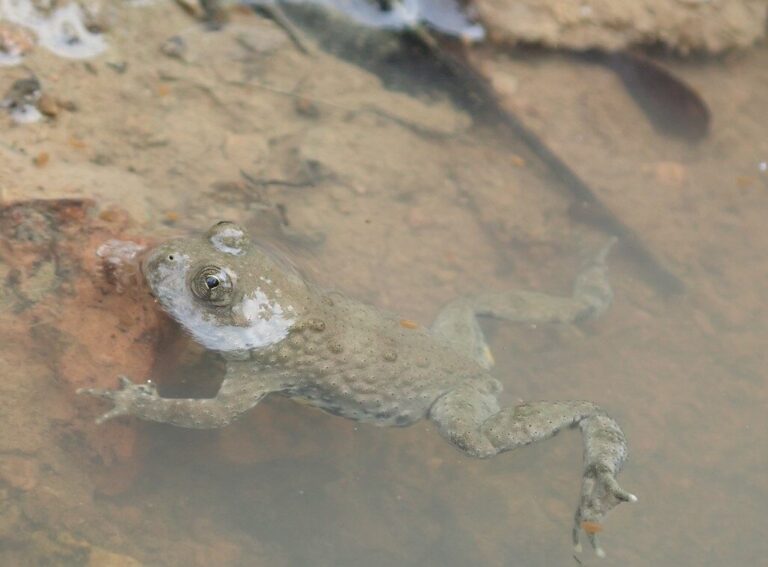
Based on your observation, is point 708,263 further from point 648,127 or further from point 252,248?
point 252,248

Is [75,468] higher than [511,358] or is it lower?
lower

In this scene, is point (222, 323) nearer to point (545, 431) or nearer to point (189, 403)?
point (189, 403)

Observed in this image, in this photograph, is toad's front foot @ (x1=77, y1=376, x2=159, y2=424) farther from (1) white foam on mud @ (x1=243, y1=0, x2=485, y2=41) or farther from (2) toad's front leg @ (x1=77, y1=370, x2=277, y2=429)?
(1) white foam on mud @ (x1=243, y1=0, x2=485, y2=41)

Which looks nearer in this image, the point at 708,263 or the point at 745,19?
the point at 708,263

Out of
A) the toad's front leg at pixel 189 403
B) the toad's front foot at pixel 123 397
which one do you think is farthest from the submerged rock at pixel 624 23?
the toad's front foot at pixel 123 397

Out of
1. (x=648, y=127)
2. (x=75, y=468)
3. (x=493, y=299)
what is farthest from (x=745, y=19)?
(x=75, y=468)

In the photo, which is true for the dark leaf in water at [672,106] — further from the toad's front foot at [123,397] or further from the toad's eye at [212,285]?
the toad's front foot at [123,397]

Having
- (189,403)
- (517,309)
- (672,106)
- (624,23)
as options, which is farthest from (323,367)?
(624,23)
